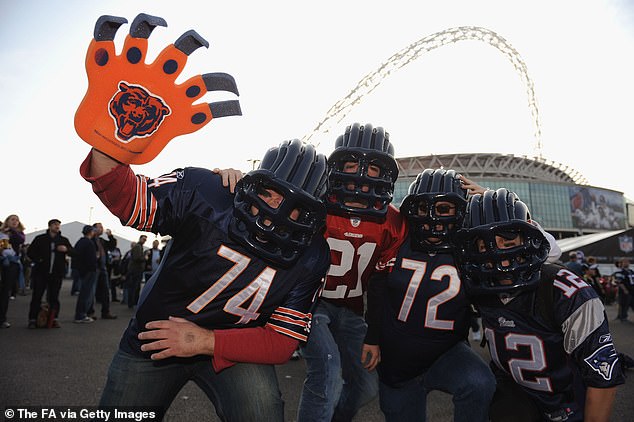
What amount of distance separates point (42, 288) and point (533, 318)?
28.3ft

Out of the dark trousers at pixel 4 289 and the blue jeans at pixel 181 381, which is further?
the dark trousers at pixel 4 289

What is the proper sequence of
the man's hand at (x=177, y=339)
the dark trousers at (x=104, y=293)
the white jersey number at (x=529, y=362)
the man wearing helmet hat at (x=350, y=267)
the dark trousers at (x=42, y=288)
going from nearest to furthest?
1. the man's hand at (x=177, y=339)
2. the white jersey number at (x=529, y=362)
3. the man wearing helmet hat at (x=350, y=267)
4. the dark trousers at (x=42, y=288)
5. the dark trousers at (x=104, y=293)

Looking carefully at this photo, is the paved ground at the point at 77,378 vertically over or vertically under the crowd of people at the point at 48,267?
under

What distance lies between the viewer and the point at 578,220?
7781 cm

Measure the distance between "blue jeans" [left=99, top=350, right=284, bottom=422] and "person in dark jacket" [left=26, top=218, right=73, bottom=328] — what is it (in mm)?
7216

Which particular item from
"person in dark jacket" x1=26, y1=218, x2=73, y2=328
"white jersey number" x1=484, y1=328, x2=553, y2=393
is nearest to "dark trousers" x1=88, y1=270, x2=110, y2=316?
"person in dark jacket" x1=26, y1=218, x2=73, y2=328

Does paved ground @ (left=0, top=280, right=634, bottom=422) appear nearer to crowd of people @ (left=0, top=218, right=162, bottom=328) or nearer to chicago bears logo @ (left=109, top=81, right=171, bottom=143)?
crowd of people @ (left=0, top=218, right=162, bottom=328)

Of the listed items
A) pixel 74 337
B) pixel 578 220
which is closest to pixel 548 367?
pixel 74 337


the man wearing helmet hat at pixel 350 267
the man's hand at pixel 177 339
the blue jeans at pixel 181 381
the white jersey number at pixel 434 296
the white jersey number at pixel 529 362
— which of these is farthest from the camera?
the white jersey number at pixel 434 296

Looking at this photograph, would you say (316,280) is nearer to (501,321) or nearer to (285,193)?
(285,193)

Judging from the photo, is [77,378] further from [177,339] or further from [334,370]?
[177,339]

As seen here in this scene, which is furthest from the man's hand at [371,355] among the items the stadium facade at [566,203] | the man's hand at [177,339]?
the stadium facade at [566,203]

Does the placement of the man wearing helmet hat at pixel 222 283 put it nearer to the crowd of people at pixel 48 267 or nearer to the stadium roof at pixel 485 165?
the crowd of people at pixel 48 267

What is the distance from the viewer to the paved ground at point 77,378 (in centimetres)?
418
